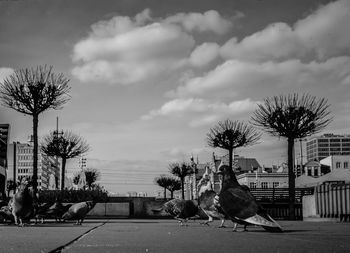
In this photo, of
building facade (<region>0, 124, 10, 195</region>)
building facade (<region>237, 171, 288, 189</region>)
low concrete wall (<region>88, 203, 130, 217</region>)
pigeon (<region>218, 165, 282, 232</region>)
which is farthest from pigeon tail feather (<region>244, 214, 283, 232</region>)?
→ building facade (<region>237, 171, 288, 189</region>)

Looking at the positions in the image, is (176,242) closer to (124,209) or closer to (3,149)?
(124,209)

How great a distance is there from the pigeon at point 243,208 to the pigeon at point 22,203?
6.39 meters

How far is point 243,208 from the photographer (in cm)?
1020

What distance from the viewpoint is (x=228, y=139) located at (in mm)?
38656

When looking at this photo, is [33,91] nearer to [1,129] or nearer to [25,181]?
[25,181]

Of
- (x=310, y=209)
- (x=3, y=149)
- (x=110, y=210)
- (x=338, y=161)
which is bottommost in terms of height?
(x=110, y=210)

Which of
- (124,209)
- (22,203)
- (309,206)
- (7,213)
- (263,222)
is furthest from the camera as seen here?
(124,209)

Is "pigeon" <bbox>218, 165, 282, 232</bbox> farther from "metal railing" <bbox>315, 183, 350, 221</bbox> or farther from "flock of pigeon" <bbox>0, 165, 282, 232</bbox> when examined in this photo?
"metal railing" <bbox>315, 183, 350, 221</bbox>


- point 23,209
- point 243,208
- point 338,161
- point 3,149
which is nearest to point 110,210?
point 3,149

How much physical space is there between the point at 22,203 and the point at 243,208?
7.09m

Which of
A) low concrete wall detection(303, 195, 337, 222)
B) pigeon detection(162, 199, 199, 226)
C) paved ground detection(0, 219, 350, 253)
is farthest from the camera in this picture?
low concrete wall detection(303, 195, 337, 222)

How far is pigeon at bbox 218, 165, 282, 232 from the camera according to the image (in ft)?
32.9

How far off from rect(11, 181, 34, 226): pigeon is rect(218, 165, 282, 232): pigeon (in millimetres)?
6390

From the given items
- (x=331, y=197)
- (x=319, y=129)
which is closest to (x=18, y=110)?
(x=331, y=197)
